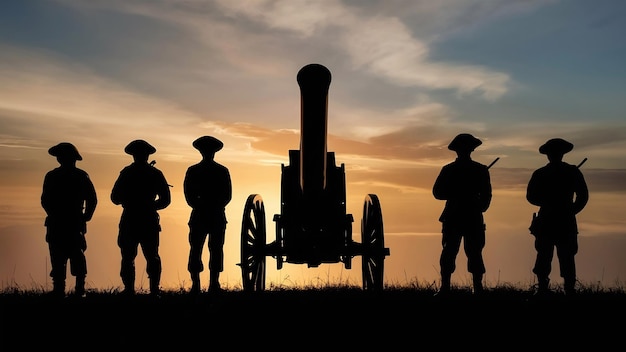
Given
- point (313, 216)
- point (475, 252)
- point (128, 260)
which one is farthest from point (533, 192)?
point (128, 260)

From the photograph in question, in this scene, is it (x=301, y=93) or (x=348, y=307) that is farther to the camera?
(x=301, y=93)

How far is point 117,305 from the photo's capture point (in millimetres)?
9547

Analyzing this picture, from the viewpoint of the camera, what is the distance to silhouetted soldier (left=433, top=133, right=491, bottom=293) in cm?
974

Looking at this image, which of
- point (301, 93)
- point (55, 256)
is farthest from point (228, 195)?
point (55, 256)

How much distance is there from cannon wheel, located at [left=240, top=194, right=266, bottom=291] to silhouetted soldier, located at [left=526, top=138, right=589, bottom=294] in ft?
12.0

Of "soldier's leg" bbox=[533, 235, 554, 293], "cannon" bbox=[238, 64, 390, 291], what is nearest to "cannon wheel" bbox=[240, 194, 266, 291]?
"cannon" bbox=[238, 64, 390, 291]

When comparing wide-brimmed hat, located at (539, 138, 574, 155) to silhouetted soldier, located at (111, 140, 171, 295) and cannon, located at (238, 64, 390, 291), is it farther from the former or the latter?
silhouetted soldier, located at (111, 140, 171, 295)

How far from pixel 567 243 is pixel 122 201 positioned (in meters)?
5.55

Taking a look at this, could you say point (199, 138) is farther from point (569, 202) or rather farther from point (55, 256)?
point (569, 202)

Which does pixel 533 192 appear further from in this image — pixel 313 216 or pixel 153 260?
pixel 153 260

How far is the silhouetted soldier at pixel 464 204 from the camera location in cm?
974

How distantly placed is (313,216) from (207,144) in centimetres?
169

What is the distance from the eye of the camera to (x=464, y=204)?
32.1 ft

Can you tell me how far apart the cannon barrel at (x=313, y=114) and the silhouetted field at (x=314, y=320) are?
1.78 m
